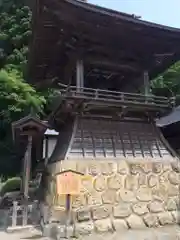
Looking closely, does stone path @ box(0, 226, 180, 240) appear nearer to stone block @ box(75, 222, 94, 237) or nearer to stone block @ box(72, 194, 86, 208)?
stone block @ box(75, 222, 94, 237)

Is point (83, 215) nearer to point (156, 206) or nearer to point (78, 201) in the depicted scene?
point (78, 201)

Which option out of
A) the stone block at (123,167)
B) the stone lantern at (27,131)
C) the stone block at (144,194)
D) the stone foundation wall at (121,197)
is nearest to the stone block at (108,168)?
the stone foundation wall at (121,197)

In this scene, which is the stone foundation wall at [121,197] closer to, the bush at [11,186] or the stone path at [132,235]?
the stone path at [132,235]

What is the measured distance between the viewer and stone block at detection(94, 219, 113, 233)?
694 cm

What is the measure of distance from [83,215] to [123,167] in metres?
1.82

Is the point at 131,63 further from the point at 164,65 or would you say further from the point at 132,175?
the point at 132,175

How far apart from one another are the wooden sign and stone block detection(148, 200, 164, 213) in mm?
2410

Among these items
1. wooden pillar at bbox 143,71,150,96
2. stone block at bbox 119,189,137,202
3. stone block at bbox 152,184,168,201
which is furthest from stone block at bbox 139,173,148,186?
wooden pillar at bbox 143,71,150,96

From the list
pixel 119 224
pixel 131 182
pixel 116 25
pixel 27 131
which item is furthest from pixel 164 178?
pixel 116 25

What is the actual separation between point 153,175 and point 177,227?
158 centimetres

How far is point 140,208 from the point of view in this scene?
750 cm

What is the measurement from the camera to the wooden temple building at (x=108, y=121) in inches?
280

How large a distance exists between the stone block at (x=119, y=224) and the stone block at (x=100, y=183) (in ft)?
3.07

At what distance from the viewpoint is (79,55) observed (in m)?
8.37
